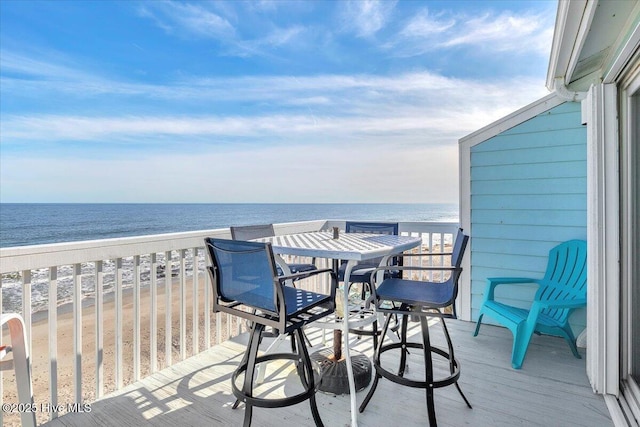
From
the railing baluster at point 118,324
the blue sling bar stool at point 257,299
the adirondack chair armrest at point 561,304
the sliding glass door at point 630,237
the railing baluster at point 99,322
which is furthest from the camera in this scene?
the adirondack chair armrest at point 561,304

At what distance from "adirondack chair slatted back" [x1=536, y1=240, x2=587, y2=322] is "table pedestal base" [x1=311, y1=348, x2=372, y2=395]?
1.69 m

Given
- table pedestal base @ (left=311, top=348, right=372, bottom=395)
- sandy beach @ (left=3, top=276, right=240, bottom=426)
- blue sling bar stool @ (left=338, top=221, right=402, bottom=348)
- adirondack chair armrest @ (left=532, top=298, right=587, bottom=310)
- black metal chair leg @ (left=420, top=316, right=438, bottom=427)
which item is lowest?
sandy beach @ (left=3, top=276, right=240, bottom=426)

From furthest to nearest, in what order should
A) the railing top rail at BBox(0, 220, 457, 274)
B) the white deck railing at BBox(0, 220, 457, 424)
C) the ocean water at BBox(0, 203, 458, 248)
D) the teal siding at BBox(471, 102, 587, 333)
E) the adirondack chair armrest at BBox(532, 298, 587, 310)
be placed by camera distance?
the ocean water at BBox(0, 203, 458, 248), the teal siding at BBox(471, 102, 587, 333), the adirondack chair armrest at BBox(532, 298, 587, 310), the white deck railing at BBox(0, 220, 457, 424), the railing top rail at BBox(0, 220, 457, 274)

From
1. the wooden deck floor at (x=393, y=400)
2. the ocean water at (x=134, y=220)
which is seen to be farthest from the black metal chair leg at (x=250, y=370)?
the ocean water at (x=134, y=220)

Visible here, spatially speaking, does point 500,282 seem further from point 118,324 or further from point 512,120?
point 118,324

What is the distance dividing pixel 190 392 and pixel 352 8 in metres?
6.55

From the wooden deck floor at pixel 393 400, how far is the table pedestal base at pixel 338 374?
5 centimetres

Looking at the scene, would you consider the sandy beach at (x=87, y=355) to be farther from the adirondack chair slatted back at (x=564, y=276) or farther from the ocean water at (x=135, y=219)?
the ocean water at (x=135, y=219)

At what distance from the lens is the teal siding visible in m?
2.82

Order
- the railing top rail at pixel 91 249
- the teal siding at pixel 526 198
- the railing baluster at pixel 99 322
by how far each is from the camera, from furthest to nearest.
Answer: the teal siding at pixel 526 198
the railing baluster at pixel 99 322
the railing top rail at pixel 91 249

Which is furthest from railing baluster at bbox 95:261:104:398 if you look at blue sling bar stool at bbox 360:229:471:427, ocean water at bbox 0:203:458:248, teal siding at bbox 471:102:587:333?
ocean water at bbox 0:203:458:248

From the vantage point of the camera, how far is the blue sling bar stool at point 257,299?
1.45m

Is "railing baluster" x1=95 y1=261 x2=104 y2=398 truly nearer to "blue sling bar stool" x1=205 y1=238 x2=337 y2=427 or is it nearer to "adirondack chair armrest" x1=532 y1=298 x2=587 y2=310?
"blue sling bar stool" x1=205 y1=238 x2=337 y2=427

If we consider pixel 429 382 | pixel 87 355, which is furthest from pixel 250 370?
pixel 87 355
